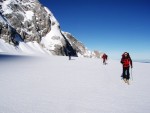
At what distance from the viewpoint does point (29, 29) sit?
432ft

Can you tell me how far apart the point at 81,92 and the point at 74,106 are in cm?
228

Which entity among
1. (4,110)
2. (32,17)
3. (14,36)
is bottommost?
(4,110)

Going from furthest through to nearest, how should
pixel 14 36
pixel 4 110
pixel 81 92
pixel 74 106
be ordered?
1. pixel 14 36
2. pixel 81 92
3. pixel 74 106
4. pixel 4 110

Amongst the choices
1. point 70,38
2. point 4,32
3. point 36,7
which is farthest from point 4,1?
point 70,38

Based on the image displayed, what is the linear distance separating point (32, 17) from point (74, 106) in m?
135

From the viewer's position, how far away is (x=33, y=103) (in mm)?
6922

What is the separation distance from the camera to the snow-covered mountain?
110 metres

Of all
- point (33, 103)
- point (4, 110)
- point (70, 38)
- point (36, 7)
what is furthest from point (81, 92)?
point (70, 38)

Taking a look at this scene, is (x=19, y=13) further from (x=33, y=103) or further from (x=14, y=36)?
(x=33, y=103)

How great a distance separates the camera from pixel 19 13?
130375 millimetres

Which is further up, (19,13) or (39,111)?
(19,13)

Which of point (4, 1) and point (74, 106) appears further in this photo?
point (4, 1)

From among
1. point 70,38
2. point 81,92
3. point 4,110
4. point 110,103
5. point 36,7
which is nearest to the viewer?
point 4,110

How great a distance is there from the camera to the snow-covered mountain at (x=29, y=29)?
110 m
